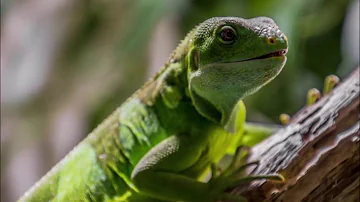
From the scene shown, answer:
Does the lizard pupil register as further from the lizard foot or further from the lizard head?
the lizard foot

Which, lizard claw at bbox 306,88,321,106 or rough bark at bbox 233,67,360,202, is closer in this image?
rough bark at bbox 233,67,360,202

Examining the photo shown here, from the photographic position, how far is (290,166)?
1521 millimetres

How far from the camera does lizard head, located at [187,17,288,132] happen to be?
1.43m

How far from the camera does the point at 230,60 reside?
4.90ft

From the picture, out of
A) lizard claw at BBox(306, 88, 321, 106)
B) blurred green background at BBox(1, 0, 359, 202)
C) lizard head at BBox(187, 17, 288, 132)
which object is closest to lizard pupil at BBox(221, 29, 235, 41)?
lizard head at BBox(187, 17, 288, 132)

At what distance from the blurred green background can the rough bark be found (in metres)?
0.73

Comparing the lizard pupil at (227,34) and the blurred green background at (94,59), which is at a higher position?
the blurred green background at (94,59)

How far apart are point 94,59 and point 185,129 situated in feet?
4.56

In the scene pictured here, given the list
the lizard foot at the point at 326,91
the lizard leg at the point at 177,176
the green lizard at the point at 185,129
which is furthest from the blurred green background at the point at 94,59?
the lizard leg at the point at 177,176

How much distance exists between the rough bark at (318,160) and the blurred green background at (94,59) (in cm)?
73

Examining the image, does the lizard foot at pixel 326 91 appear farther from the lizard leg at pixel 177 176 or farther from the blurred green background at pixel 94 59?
the blurred green background at pixel 94 59

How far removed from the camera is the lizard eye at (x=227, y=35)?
58.5 inches

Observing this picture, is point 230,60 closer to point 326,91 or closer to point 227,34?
point 227,34

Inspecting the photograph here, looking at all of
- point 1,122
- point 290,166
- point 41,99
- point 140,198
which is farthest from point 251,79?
point 1,122
